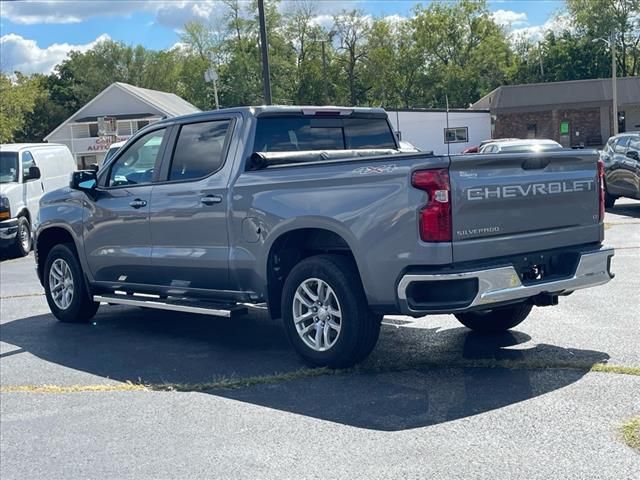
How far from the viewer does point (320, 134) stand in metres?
7.52

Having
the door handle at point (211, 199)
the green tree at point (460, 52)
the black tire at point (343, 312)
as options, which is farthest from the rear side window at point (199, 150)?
the green tree at point (460, 52)

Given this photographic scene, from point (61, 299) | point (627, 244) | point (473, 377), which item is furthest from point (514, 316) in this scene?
point (627, 244)

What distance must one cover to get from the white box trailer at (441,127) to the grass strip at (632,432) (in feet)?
145

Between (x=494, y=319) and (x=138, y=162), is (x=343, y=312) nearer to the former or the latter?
(x=494, y=319)

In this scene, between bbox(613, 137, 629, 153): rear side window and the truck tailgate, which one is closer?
the truck tailgate

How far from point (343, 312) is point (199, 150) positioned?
2254mm

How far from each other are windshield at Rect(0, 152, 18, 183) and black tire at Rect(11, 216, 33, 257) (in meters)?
0.90

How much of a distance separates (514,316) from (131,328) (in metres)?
3.92

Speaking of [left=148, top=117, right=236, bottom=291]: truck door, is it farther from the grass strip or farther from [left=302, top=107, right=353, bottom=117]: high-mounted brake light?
the grass strip

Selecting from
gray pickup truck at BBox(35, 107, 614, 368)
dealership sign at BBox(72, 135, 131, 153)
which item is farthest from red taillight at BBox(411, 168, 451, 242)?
dealership sign at BBox(72, 135, 131, 153)

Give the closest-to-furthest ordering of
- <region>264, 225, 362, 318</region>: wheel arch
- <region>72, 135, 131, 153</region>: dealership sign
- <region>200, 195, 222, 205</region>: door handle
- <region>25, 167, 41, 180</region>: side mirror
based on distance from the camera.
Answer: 1. <region>264, 225, 362, 318</region>: wheel arch
2. <region>200, 195, 222, 205</region>: door handle
3. <region>25, 167, 41, 180</region>: side mirror
4. <region>72, 135, 131, 153</region>: dealership sign

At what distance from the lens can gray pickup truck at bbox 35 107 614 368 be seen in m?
5.56

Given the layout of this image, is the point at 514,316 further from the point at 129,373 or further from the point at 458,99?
the point at 458,99

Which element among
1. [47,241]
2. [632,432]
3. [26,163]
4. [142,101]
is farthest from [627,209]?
[142,101]
